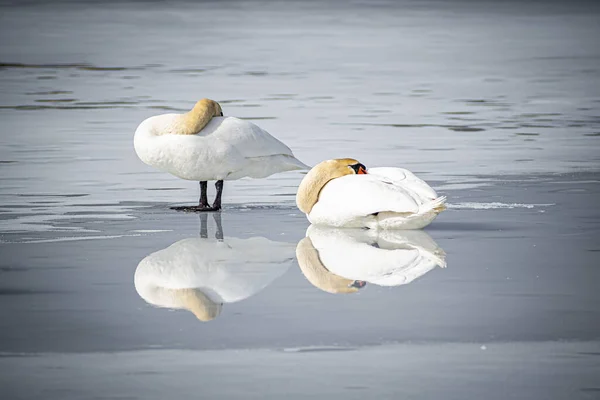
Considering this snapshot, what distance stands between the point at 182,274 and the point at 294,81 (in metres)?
17.3

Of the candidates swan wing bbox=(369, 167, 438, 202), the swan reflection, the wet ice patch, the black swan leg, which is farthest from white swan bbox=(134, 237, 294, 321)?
the wet ice patch

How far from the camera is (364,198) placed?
8617 mm

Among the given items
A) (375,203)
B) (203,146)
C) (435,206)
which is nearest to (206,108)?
(203,146)

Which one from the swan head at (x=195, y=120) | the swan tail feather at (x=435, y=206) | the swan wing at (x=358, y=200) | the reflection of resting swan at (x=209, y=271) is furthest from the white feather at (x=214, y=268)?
the swan head at (x=195, y=120)

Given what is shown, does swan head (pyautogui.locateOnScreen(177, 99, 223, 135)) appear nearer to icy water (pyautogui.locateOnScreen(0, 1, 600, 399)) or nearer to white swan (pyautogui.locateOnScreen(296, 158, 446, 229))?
icy water (pyautogui.locateOnScreen(0, 1, 600, 399))

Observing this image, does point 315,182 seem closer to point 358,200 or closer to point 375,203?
point 358,200

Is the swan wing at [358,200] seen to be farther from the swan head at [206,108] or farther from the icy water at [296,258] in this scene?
the swan head at [206,108]

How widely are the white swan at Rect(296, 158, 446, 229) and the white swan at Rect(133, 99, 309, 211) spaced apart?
127 cm

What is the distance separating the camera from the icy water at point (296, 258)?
16.9ft

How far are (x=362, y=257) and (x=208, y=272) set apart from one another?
1052mm

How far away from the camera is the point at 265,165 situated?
10.4 metres

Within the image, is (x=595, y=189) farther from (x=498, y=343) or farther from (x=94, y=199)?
(x=498, y=343)

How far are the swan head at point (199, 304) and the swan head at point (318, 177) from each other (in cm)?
246

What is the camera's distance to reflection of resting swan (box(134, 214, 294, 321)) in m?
6.45
